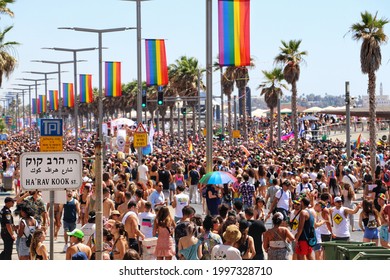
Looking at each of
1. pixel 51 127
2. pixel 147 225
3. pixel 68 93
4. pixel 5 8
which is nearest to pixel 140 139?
pixel 51 127

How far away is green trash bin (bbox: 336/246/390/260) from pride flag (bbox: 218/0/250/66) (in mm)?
10945

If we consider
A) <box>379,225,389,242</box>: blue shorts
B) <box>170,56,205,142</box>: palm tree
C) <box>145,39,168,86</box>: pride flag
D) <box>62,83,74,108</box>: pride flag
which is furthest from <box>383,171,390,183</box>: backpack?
<box>170,56,205,142</box>: palm tree

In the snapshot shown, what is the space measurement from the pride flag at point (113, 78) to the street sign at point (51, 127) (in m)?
28.0

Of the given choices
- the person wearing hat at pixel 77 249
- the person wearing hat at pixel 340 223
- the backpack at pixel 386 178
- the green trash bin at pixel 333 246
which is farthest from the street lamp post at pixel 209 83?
the person wearing hat at pixel 77 249

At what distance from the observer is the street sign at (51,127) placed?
2028cm

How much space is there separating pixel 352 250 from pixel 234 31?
38.3ft

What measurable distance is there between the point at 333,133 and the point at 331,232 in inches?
2907

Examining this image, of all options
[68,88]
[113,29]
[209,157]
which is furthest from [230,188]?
[68,88]

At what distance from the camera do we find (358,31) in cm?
4359

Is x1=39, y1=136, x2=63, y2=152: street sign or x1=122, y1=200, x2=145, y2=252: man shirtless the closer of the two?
x1=122, y1=200, x2=145, y2=252: man shirtless

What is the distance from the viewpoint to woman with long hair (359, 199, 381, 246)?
1678cm

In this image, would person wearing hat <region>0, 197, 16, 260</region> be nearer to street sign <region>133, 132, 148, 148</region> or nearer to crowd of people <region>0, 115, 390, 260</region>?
crowd of people <region>0, 115, 390, 260</region>

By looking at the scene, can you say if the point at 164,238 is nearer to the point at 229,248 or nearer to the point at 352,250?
the point at 229,248
